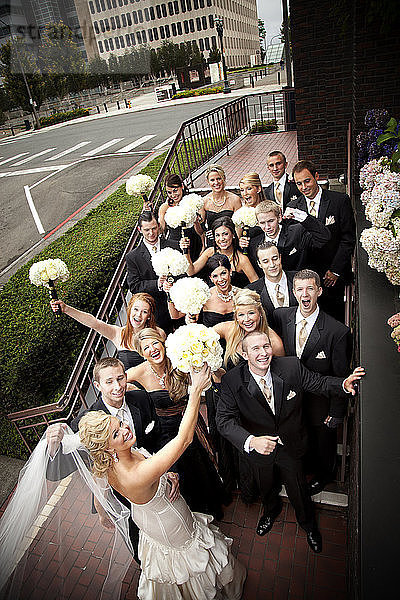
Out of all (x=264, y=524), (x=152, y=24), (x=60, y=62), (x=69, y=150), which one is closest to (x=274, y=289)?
(x=264, y=524)

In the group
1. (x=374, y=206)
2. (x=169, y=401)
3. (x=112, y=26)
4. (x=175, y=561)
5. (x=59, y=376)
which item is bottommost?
(x=59, y=376)

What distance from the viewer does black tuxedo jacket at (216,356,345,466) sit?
128 inches

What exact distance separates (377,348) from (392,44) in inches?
193

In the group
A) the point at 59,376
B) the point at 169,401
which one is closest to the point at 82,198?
the point at 59,376

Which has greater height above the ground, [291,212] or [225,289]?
[291,212]

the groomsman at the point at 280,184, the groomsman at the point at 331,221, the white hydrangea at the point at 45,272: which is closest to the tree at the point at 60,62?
the groomsman at the point at 280,184

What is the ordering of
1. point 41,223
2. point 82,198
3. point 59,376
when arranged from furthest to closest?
point 82,198, point 41,223, point 59,376

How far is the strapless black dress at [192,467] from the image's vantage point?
376 centimetres

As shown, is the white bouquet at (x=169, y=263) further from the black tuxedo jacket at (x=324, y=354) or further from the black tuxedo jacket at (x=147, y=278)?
the black tuxedo jacket at (x=324, y=354)

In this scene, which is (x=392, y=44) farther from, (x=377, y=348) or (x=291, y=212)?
(x=377, y=348)

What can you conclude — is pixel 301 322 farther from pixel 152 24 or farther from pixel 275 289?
pixel 152 24

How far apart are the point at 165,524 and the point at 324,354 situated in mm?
1791

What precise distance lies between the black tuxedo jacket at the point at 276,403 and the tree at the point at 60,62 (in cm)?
5064

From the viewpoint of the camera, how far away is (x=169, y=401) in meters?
3.77
